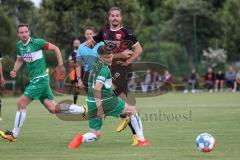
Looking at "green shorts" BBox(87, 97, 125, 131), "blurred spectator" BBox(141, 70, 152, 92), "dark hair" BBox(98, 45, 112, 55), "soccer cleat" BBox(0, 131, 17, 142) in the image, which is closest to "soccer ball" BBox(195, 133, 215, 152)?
"green shorts" BBox(87, 97, 125, 131)

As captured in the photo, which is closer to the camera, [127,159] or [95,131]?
[127,159]

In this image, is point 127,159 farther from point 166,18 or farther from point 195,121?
point 166,18

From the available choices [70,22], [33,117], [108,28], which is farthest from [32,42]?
[70,22]

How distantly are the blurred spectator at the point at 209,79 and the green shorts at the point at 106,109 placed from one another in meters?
30.5

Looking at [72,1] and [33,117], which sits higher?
[72,1]

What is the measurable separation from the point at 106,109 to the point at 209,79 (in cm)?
3082

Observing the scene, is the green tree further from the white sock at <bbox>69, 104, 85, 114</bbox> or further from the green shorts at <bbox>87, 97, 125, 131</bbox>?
the green shorts at <bbox>87, 97, 125, 131</bbox>

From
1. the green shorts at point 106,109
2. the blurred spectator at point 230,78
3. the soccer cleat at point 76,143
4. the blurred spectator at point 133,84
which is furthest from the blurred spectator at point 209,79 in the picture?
the soccer cleat at point 76,143

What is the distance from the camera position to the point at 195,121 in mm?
16453

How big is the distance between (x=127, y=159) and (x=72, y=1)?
1232 inches

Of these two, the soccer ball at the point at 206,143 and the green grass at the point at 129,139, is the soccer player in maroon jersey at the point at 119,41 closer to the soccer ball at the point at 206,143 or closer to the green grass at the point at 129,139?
the green grass at the point at 129,139

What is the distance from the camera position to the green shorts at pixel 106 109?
11.5m

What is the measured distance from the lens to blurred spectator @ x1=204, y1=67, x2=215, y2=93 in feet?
137

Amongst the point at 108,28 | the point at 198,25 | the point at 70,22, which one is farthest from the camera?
the point at 198,25
